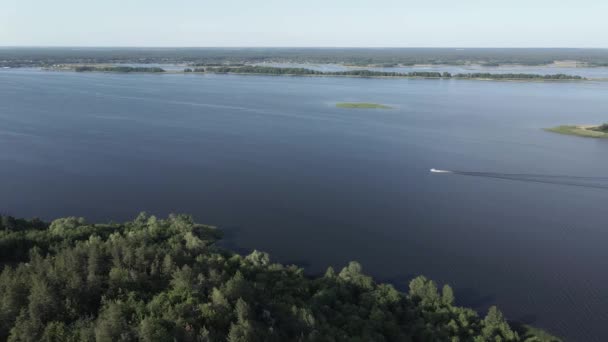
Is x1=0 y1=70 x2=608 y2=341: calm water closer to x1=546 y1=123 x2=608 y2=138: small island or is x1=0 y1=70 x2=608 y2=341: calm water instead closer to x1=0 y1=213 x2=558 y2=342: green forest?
x1=546 y1=123 x2=608 y2=138: small island

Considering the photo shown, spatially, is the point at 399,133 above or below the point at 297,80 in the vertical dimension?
below

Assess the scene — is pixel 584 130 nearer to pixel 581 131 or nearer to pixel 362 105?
pixel 581 131

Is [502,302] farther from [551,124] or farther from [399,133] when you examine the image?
[551,124]

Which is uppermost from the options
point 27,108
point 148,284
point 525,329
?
point 27,108

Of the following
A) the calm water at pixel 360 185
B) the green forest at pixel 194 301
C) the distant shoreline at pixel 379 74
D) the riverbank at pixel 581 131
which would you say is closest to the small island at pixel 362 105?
the calm water at pixel 360 185

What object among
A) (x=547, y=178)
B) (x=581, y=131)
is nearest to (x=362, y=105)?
(x=581, y=131)

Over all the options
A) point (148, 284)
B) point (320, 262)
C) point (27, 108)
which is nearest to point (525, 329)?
point (320, 262)

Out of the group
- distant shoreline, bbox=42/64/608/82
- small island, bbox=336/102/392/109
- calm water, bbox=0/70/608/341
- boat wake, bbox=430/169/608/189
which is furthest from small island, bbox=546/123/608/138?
distant shoreline, bbox=42/64/608/82
